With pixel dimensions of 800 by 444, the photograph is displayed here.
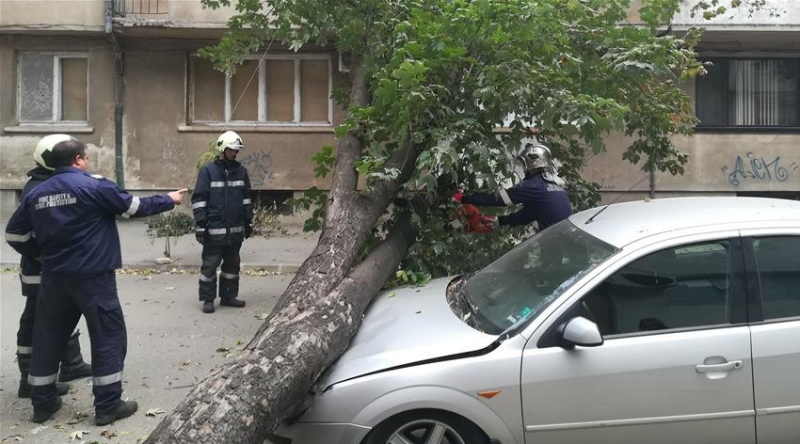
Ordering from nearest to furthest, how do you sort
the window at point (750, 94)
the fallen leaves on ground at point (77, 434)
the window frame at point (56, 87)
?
the fallen leaves on ground at point (77, 434), the window frame at point (56, 87), the window at point (750, 94)

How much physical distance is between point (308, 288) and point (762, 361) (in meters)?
2.52

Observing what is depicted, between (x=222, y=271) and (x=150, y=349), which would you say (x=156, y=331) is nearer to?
(x=150, y=349)

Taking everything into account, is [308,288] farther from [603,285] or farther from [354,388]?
[603,285]

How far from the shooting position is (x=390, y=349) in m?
3.07

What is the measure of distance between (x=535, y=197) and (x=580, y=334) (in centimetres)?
226

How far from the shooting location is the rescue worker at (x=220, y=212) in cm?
629

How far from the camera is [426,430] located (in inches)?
115

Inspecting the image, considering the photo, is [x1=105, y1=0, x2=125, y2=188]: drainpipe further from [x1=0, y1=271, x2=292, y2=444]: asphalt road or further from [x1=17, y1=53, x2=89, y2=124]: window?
[x1=0, y1=271, x2=292, y2=444]: asphalt road

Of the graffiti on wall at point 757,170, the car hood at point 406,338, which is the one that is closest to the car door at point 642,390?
the car hood at point 406,338

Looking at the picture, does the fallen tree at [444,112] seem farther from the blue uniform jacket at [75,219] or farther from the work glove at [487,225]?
the blue uniform jacket at [75,219]

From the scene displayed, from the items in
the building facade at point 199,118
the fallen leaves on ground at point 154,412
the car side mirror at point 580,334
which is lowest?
the fallen leaves on ground at point 154,412

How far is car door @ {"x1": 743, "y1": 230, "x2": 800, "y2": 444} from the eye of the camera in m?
2.86

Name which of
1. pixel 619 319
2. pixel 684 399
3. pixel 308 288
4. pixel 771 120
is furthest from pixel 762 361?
pixel 771 120

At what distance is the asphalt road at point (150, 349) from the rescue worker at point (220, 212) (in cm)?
41
